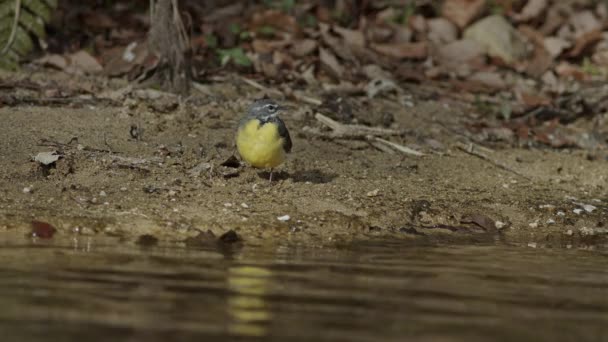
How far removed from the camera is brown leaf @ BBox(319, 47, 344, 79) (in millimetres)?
12406

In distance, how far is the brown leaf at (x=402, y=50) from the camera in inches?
527

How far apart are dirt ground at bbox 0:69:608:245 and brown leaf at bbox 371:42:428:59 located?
1.98 meters

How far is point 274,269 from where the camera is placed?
6461 mm

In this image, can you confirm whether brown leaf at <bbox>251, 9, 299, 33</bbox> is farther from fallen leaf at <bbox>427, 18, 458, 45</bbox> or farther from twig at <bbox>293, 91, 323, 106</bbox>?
fallen leaf at <bbox>427, 18, 458, 45</bbox>

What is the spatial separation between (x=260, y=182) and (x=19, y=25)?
4012 mm

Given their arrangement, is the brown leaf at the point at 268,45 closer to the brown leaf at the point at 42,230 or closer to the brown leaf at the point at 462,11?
the brown leaf at the point at 462,11

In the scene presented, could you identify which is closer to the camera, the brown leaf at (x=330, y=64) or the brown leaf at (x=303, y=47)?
the brown leaf at (x=330, y=64)

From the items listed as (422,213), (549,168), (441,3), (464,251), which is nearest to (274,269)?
(464,251)

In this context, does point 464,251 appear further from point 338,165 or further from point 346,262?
point 338,165

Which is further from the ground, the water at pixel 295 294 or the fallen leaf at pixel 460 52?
the fallen leaf at pixel 460 52

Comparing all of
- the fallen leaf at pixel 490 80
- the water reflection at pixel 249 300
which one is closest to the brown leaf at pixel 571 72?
the fallen leaf at pixel 490 80

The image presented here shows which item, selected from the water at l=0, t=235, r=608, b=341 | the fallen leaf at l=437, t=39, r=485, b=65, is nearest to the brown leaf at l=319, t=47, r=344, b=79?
the fallen leaf at l=437, t=39, r=485, b=65

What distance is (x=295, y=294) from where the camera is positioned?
5.68 meters

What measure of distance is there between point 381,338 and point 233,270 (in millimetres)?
1795
